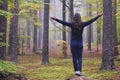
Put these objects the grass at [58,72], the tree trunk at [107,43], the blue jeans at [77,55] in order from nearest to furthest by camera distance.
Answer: the blue jeans at [77,55] < the grass at [58,72] < the tree trunk at [107,43]

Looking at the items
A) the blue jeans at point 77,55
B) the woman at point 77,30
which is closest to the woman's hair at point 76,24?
the woman at point 77,30

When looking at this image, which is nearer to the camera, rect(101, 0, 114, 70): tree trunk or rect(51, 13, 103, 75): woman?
rect(51, 13, 103, 75): woman

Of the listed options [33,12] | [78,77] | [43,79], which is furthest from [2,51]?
[33,12]

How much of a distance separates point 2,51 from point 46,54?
20.3 ft

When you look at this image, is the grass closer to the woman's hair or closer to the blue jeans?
the blue jeans

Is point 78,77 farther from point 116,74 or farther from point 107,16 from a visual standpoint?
point 107,16

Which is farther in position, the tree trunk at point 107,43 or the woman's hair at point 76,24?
the tree trunk at point 107,43

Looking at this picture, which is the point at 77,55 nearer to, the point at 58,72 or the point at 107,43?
the point at 107,43

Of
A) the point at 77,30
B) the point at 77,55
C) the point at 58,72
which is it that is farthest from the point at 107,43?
the point at 77,30

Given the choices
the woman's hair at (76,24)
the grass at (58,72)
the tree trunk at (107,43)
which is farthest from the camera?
the tree trunk at (107,43)

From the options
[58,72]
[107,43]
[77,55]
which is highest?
[107,43]

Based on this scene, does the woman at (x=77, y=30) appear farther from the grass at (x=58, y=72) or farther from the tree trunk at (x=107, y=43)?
the tree trunk at (x=107, y=43)

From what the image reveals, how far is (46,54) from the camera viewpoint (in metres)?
20.0

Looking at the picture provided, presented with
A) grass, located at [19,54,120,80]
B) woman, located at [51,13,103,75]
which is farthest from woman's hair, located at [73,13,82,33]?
grass, located at [19,54,120,80]
